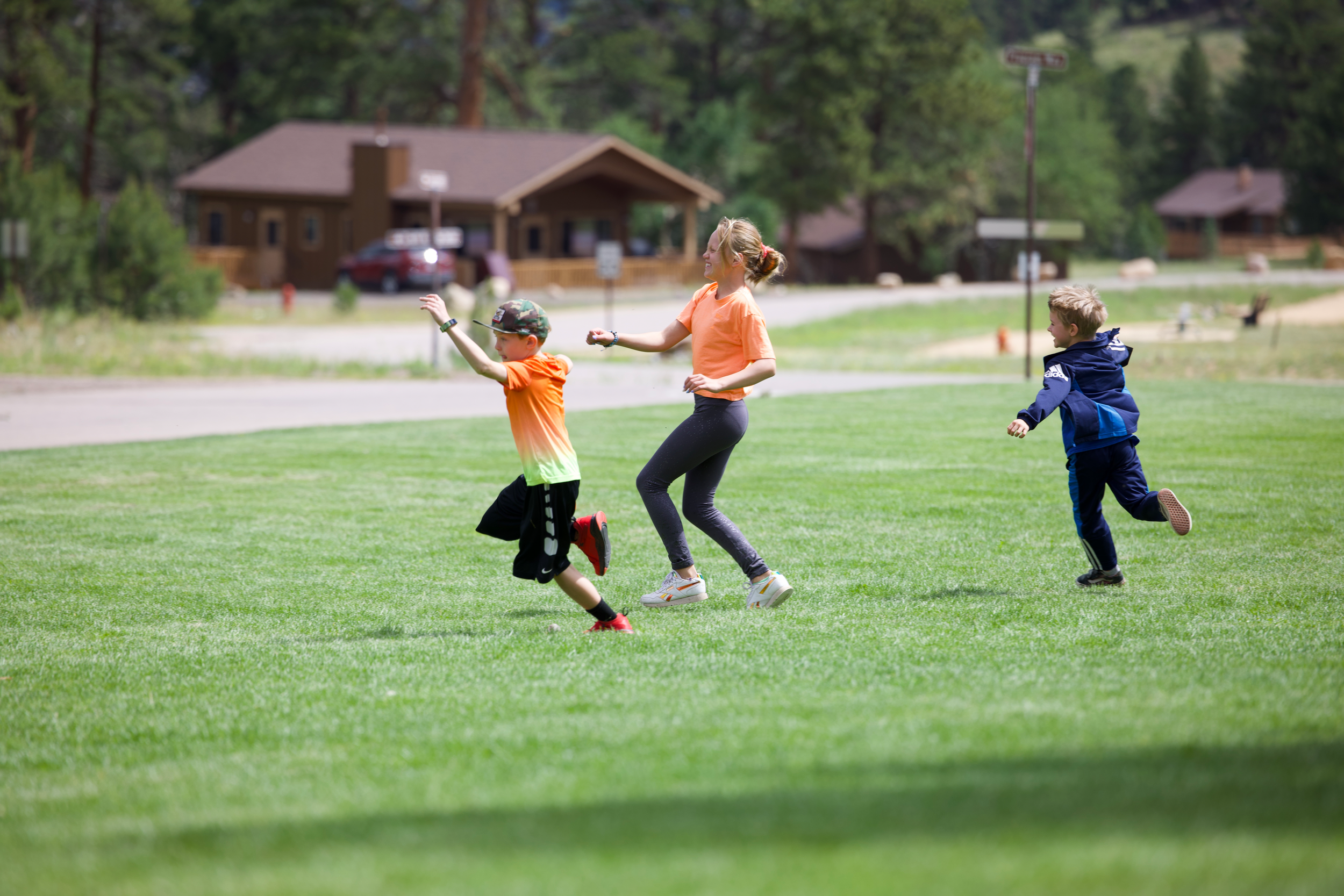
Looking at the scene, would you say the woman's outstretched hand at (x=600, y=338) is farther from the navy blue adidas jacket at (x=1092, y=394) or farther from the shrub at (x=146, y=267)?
the shrub at (x=146, y=267)

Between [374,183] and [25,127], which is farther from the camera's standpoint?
[25,127]

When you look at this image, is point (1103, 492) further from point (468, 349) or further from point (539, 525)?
point (468, 349)

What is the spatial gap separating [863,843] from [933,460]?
960cm

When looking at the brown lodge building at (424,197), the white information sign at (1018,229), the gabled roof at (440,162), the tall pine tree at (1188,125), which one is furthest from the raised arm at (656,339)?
the tall pine tree at (1188,125)

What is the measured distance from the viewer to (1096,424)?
23.5ft

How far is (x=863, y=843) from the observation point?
11.0 ft

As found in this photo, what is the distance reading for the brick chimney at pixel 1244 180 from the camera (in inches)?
3413

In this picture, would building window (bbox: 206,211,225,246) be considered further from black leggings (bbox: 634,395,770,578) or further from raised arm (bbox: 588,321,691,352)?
black leggings (bbox: 634,395,770,578)

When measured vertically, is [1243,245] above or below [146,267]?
above

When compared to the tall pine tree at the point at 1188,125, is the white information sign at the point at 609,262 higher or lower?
lower

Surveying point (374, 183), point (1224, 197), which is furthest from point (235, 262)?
point (1224, 197)

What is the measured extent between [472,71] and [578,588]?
57.6m

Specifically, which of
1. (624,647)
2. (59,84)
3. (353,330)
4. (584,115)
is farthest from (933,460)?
(584,115)

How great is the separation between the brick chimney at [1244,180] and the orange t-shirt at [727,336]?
8872cm
